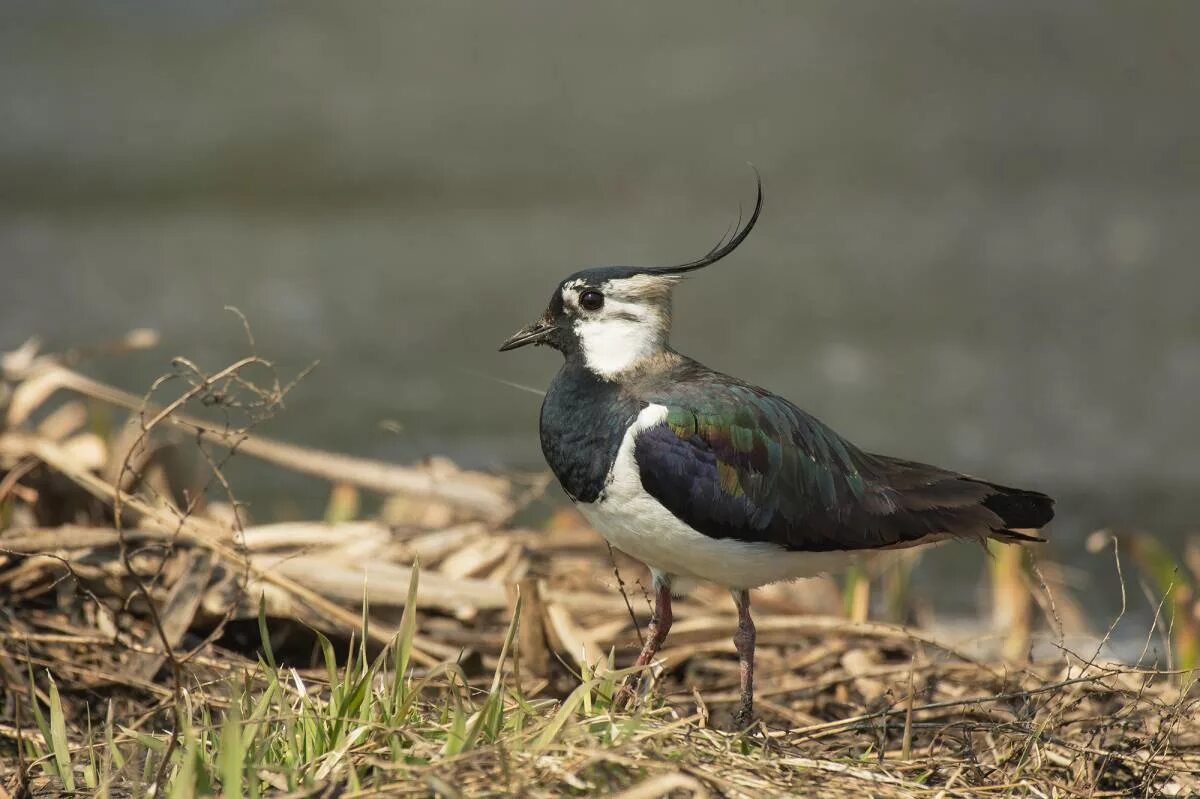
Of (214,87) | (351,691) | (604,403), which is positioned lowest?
(351,691)

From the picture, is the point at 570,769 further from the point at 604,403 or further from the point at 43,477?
the point at 43,477

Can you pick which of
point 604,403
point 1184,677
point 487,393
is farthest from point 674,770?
point 487,393

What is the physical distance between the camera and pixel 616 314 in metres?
4.38

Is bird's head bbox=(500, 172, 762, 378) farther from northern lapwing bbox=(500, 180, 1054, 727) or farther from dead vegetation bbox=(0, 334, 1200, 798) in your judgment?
dead vegetation bbox=(0, 334, 1200, 798)

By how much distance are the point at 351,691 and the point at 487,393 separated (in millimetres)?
5574

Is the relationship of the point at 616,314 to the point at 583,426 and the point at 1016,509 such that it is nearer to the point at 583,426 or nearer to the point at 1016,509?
the point at 583,426

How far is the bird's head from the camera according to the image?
436 centimetres

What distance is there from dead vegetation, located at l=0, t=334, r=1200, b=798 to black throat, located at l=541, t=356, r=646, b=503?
31cm

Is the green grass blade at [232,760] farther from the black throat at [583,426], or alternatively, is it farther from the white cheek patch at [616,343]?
the white cheek patch at [616,343]

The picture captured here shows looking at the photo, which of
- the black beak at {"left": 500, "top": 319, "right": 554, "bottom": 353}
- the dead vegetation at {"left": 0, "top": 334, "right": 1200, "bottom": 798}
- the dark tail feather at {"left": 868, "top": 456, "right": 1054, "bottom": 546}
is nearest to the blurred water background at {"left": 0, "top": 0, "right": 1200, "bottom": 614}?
the dead vegetation at {"left": 0, "top": 334, "right": 1200, "bottom": 798}

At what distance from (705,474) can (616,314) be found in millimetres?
605

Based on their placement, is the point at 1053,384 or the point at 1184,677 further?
the point at 1053,384

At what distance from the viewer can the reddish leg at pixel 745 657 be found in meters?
4.09

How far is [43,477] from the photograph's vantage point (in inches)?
199
